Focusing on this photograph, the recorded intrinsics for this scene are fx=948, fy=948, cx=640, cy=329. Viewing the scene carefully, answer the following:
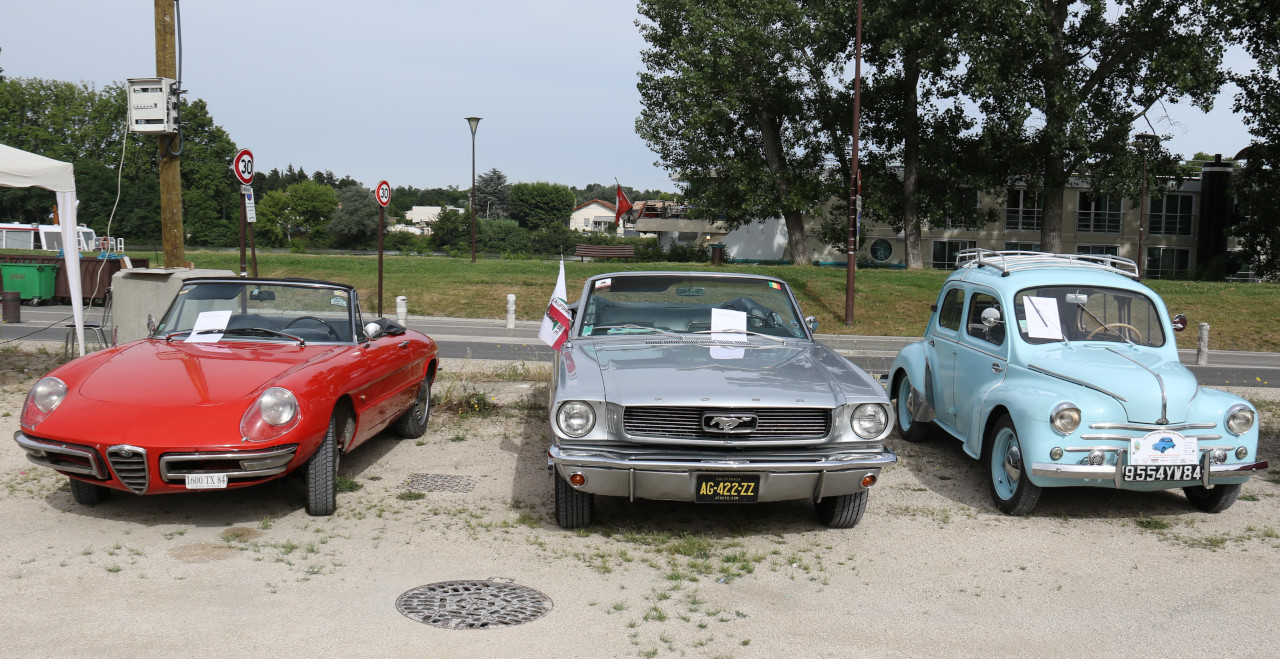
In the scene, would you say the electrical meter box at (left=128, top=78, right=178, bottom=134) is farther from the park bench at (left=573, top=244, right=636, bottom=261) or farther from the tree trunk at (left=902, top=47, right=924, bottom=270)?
the park bench at (left=573, top=244, right=636, bottom=261)

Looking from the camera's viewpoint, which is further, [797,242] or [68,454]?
[797,242]

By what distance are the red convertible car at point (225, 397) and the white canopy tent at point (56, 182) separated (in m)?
3.75

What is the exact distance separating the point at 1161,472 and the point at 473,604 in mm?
4352

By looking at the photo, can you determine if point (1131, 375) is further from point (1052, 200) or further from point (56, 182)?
point (1052, 200)

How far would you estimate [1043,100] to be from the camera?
101 feet

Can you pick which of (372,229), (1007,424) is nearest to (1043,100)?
(1007,424)

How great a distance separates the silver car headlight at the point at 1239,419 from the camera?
6.11 m

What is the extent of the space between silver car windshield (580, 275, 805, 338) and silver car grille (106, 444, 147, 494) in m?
3.01

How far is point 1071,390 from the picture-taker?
622 cm

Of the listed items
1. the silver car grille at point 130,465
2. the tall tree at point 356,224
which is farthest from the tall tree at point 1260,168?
the tall tree at point 356,224

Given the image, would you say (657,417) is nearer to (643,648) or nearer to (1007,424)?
(643,648)

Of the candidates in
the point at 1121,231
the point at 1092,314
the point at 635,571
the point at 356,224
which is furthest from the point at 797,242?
the point at 356,224

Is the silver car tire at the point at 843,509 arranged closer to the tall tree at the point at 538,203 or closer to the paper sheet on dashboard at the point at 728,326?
the paper sheet on dashboard at the point at 728,326

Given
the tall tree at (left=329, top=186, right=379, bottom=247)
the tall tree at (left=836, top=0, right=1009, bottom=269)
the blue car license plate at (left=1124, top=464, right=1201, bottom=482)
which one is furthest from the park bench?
the blue car license plate at (left=1124, top=464, right=1201, bottom=482)
